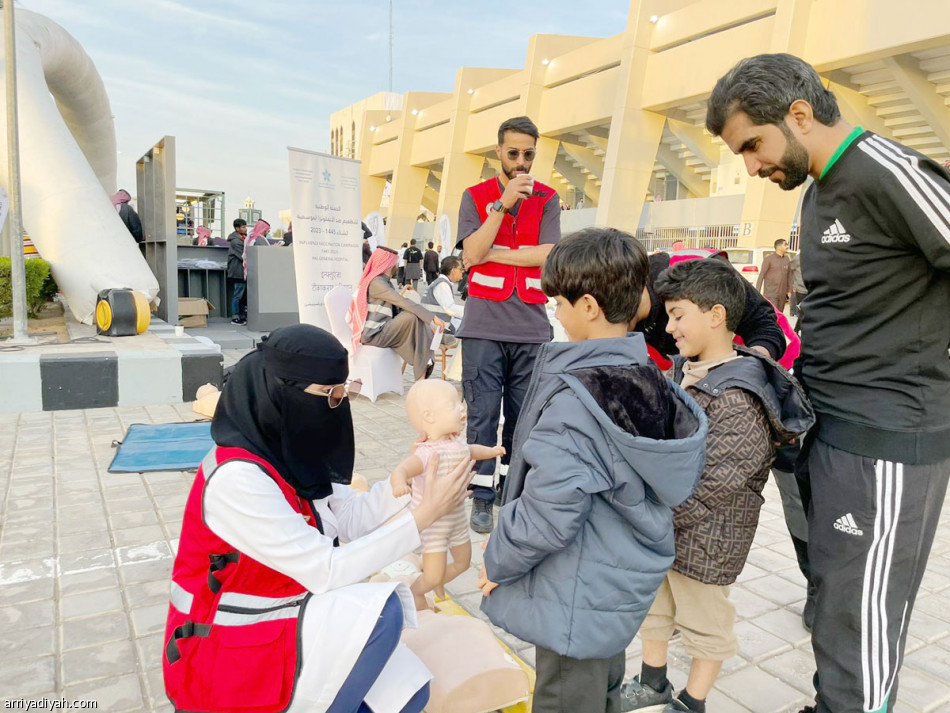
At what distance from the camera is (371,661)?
1783 mm

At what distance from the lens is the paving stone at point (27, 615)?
2.74 m

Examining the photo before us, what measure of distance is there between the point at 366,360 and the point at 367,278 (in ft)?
2.79

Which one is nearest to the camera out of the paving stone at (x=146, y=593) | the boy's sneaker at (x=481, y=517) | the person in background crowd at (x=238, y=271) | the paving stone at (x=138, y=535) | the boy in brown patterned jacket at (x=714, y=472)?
the boy in brown patterned jacket at (x=714, y=472)

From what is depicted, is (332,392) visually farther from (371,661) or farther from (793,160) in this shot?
(793,160)

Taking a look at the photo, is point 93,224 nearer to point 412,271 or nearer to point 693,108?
point 412,271

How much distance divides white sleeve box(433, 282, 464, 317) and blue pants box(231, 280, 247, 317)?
6438mm

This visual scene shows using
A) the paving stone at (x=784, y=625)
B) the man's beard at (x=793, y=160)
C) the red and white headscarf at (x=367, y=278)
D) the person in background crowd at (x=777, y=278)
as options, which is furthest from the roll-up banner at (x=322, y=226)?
the person in background crowd at (x=777, y=278)

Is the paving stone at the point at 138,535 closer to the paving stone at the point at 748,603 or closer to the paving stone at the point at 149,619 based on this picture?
the paving stone at the point at 149,619

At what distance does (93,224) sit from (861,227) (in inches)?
366

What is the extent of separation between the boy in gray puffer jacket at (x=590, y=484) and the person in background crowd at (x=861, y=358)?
46cm

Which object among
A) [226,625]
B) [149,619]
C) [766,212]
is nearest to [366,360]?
[149,619]

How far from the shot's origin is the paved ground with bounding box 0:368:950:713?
2.42 metres

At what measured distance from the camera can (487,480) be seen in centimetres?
373

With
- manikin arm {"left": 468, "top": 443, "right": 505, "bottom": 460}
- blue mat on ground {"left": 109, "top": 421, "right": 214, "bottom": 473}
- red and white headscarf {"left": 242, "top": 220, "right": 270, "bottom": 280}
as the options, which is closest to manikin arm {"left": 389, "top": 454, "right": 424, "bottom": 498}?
manikin arm {"left": 468, "top": 443, "right": 505, "bottom": 460}
